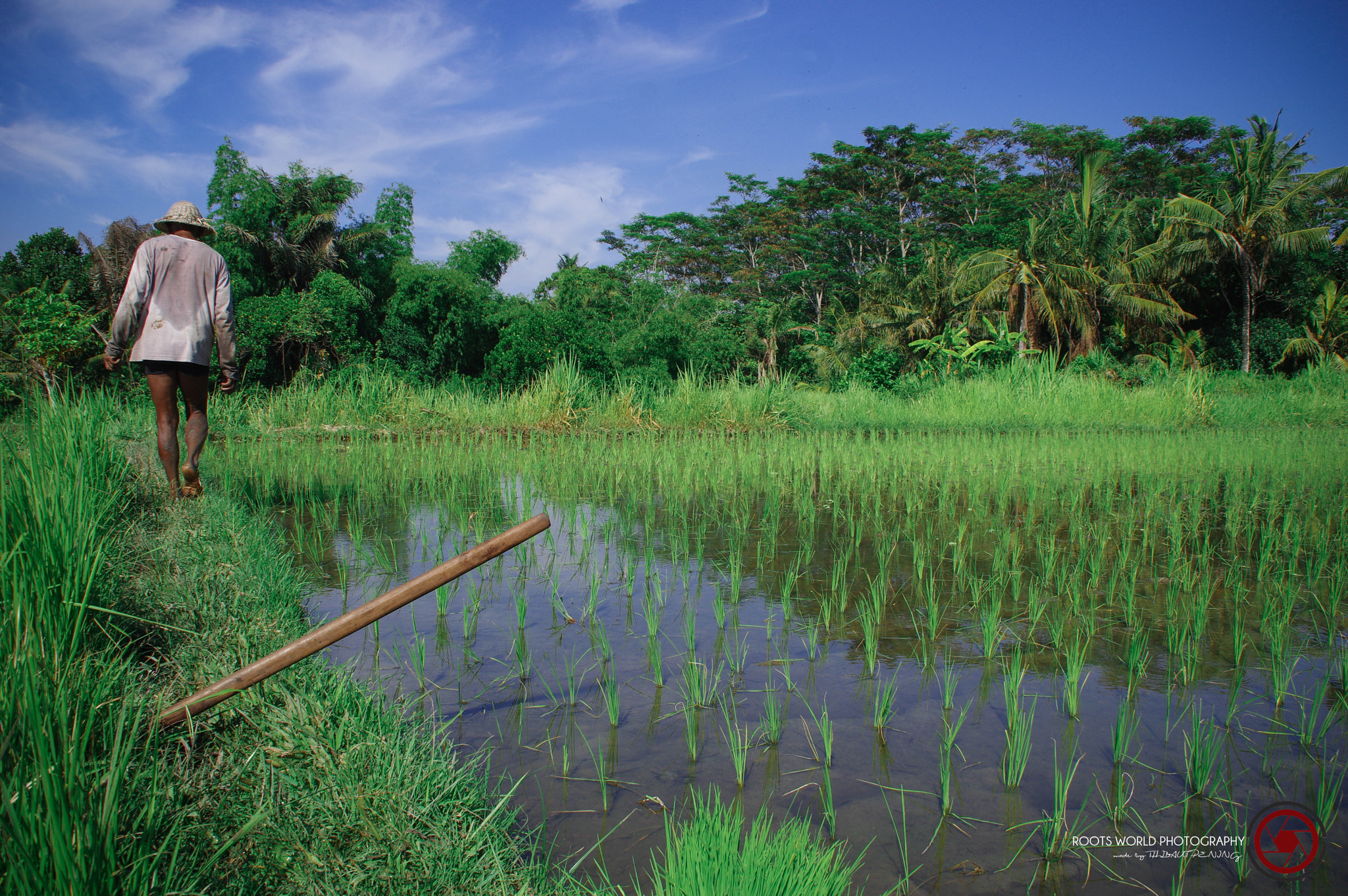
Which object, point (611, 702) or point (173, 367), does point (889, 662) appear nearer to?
point (611, 702)

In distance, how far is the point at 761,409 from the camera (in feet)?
34.6

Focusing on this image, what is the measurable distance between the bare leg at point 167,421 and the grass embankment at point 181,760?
1.45m

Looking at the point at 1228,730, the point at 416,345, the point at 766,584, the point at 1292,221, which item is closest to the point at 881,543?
the point at 766,584

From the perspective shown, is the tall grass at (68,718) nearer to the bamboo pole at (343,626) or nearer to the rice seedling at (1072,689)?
the bamboo pole at (343,626)

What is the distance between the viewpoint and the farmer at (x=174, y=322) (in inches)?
142

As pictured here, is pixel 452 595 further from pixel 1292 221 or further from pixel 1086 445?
pixel 1292 221

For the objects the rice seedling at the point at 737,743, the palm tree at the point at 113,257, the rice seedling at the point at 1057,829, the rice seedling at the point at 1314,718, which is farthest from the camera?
the palm tree at the point at 113,257

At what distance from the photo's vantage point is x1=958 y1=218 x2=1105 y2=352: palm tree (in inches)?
724

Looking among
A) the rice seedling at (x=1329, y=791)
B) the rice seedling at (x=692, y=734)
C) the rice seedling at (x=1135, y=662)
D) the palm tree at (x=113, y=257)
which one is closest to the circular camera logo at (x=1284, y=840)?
the rice seedling at (x=1329, y=791)

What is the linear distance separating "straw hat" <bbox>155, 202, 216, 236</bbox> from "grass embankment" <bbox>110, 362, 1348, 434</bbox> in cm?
467

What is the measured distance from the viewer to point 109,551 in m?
2.18

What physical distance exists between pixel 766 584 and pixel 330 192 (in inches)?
691

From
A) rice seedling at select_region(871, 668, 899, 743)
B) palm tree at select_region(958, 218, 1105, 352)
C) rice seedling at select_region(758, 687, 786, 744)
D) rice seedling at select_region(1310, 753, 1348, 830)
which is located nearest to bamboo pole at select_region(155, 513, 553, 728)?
rice seedling at select_region(758, 687, 786, 744)

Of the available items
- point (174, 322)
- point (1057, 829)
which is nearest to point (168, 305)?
point (174, 322)
